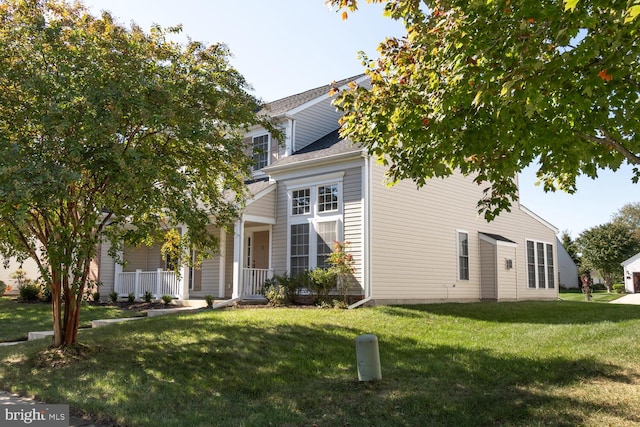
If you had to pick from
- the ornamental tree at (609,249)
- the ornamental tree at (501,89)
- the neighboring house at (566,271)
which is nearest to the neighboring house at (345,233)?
the ornamental tree at (501,89)

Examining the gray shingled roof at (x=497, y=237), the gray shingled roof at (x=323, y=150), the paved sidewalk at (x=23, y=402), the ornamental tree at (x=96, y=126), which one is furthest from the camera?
the gray shingled roof at (x=497, y=237)

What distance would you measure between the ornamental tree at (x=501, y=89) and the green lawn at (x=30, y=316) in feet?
34.6

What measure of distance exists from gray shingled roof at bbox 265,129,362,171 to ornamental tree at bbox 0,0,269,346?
6075 millimetres

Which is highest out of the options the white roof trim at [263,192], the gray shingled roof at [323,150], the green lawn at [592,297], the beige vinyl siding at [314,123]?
the beige vinyl siding at [314,123]

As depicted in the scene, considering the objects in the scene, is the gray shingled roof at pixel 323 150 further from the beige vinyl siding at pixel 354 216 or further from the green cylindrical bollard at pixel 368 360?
the green cylindrical bollard at pixel 368 360

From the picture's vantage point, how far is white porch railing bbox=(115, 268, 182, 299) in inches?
728

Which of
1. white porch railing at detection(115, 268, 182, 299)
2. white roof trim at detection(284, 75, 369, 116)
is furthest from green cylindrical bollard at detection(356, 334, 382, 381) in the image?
white roof trim at detection(284, 75, 369, 116)

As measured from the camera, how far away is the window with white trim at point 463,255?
19.5 meters

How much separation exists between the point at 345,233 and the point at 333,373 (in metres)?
8.26

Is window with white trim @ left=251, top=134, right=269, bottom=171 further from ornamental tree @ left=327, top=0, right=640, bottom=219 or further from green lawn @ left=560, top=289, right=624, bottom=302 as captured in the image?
green lawn @ left=560, top=289, right=624, bottom=302

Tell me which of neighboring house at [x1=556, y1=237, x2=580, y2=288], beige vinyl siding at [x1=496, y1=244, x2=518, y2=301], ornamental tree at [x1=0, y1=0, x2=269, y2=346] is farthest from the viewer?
neighboring house at [x1=556, y1=237, x2=580, y2=288]

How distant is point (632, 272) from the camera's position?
44.0 m

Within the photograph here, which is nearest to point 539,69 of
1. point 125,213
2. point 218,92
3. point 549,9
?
point 549,9

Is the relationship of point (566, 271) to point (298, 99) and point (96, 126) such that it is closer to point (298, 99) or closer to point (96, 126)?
point (298, 99)
